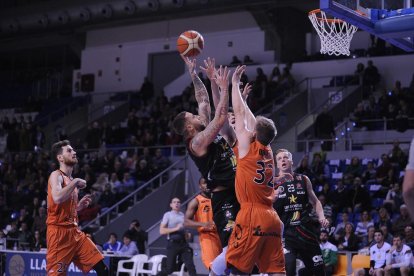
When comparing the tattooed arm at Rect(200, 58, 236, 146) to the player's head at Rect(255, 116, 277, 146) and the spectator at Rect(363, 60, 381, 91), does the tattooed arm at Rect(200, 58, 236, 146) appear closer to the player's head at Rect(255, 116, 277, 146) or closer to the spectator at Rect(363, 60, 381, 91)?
the player's head at Rect(255, 116, 277, 146)

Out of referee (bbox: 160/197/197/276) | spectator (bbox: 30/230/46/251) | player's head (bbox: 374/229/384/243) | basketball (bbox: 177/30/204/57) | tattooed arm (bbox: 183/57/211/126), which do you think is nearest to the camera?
tattooed arm (bbox: 183/57/211/126)

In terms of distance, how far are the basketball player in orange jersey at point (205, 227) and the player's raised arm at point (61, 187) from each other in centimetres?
152

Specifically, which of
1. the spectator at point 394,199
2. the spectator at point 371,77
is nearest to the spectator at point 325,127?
the spectator at point 371,77

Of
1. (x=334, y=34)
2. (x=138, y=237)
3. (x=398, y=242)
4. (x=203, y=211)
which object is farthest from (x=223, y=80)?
(x=138, y=237)

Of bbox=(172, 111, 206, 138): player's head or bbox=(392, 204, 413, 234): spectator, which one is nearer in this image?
bbox=(172, 111, 206, 138): player's head

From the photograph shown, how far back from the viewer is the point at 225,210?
25.4 feet

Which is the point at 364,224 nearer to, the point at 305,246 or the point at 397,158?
the point at 397,158

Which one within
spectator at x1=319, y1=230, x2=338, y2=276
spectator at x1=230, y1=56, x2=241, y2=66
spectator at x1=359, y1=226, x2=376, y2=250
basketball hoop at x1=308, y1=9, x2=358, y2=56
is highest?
spectator at x1=230, y1=56, x2=241, y2=66

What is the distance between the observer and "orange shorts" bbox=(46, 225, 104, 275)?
29.5 ft

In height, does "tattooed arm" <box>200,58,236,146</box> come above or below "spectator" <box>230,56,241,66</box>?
below

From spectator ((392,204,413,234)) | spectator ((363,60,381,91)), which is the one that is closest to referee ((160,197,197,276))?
spectator ((392,204,413,234))

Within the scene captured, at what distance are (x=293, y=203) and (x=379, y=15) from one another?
132 inches

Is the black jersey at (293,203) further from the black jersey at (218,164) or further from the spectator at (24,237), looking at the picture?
the spectator at (24,237)

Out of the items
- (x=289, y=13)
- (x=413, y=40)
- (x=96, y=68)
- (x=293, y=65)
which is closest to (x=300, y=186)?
(x=413, y=40)
